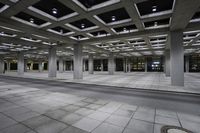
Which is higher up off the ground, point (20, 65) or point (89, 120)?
point (20, 65)

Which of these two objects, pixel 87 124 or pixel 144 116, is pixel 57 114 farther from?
pixel 144 116

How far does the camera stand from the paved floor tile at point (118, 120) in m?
3.86

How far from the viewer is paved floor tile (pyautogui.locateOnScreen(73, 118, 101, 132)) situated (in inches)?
140

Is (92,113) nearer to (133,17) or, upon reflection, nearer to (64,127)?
(64,127)

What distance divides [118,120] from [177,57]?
1047cm

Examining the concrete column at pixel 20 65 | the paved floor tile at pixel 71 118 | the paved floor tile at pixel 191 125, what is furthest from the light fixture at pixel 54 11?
the concrete column at pixel 20 65

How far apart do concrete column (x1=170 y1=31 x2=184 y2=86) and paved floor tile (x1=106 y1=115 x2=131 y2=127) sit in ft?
32.0

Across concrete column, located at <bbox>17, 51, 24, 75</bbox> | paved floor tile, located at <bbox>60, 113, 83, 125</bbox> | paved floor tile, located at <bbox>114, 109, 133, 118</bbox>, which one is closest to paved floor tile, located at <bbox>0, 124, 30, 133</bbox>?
paved floor tile, located at <bbox>60, 113, 83, 125</bbox>

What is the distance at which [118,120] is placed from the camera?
414cm

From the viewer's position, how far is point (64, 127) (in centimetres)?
360

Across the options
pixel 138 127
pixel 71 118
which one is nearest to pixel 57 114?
pixel 71 118

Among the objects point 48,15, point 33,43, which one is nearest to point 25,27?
point 48,15

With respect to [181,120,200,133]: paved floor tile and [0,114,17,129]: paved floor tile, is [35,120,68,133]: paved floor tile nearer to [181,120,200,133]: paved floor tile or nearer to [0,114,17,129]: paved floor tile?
[0,114,17,129]: paved floor tile

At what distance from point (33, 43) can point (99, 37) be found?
37.1ft
